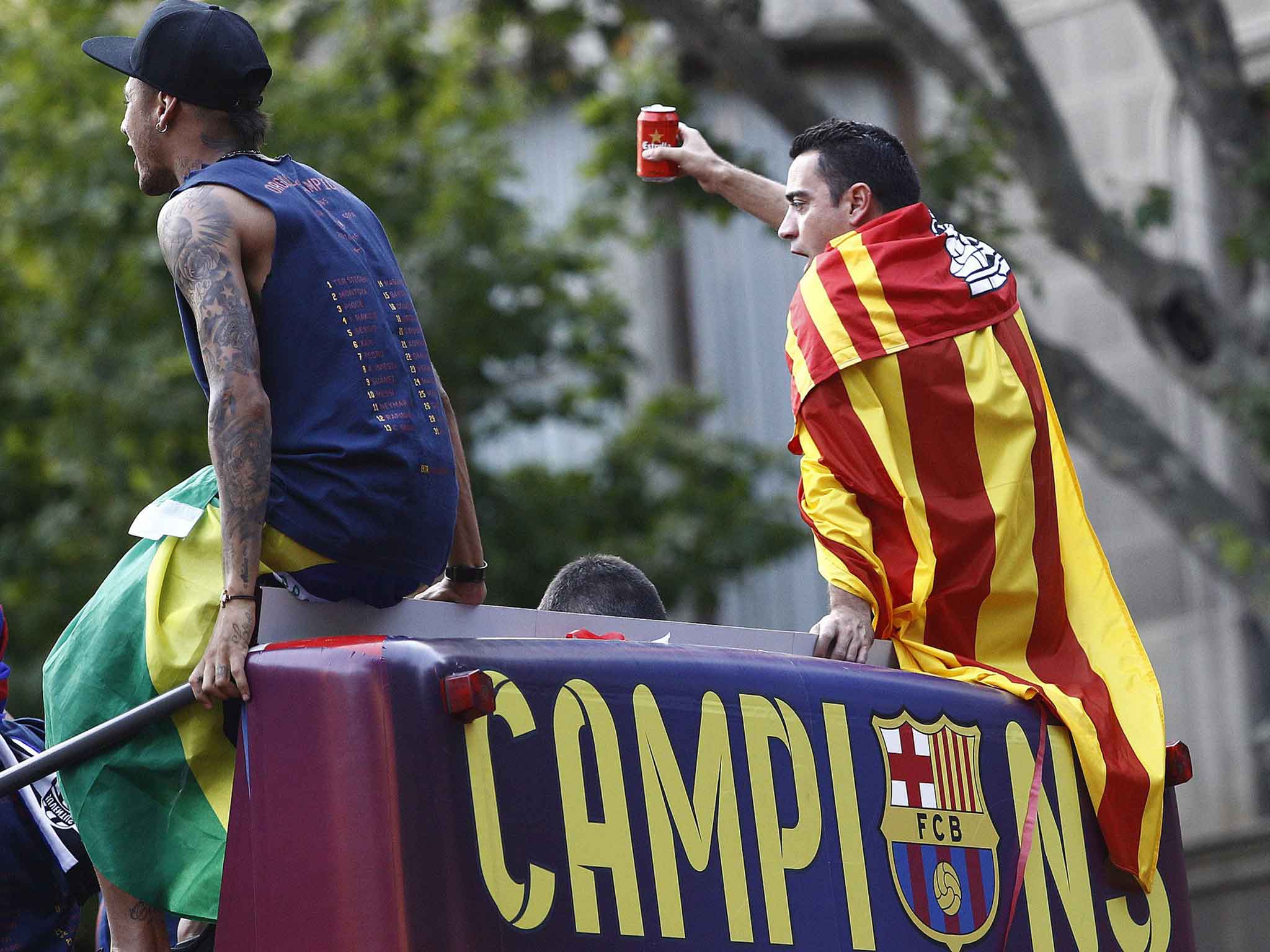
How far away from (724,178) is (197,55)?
1.73 meters

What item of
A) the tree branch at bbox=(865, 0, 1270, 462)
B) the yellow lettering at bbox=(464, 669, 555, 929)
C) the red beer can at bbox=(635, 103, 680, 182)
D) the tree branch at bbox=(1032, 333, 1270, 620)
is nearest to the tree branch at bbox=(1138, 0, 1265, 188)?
the tree branch at bbox=(865, 0, 1270, 462)

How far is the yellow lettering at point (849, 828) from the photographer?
3.78m

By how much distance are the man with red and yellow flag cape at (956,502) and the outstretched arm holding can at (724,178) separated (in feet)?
1.93

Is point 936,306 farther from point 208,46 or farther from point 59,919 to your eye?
point 59,919

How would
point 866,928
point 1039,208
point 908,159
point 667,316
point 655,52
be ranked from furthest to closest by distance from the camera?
1. point 667,316
2. point 655,52
3. point 1039,208
4. point 908,159
5. point 866,928

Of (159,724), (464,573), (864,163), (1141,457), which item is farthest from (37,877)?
(1141,457)

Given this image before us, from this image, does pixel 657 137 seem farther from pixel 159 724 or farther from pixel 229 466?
pixel 159 724

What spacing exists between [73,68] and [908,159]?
8480mm

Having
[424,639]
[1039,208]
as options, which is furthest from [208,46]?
[1039,208]

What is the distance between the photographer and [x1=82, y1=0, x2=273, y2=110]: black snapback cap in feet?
12.6

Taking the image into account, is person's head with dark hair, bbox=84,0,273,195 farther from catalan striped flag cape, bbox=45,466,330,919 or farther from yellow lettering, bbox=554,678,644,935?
yellow lettering, bbox=554,678,644,935

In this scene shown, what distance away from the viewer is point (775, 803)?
146 inches

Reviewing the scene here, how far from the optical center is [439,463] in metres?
3.84

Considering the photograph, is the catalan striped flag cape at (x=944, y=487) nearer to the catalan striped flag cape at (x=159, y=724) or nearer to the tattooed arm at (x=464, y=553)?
the tattooed arm at (x=464, y=553)
